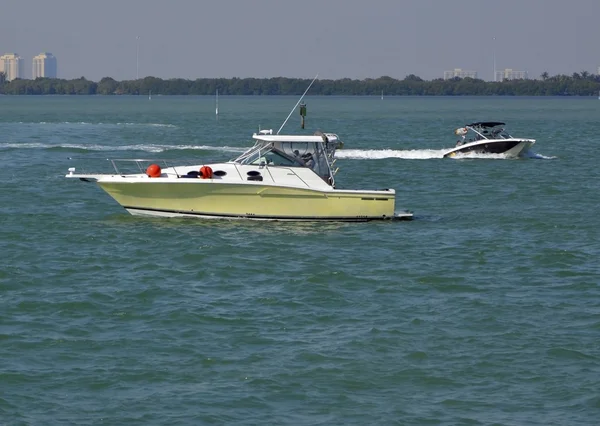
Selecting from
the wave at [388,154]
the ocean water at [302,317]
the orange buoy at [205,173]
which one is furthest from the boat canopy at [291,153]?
the wave at [388,154]

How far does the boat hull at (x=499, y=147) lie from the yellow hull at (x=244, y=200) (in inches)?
897

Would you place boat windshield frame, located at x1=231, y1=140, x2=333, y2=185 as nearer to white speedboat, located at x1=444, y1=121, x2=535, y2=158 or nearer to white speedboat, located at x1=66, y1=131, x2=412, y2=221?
white speedboat, located at x1=66, y1=131, x2=412, y2=221

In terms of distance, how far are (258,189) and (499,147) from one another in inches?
978

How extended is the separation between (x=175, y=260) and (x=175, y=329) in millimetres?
6130

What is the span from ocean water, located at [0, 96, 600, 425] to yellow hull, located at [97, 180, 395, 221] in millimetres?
297

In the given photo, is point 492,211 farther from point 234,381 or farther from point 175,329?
point 234,381

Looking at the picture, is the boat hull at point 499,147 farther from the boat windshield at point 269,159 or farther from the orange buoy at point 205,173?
the orange buoy at point 205,173

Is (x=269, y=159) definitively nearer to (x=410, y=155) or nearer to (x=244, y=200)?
(x=244, y=200)

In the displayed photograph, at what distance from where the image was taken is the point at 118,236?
2827 centimetres

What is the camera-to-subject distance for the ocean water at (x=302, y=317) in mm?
15766

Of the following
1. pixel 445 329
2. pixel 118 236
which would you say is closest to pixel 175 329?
pixel 445 329

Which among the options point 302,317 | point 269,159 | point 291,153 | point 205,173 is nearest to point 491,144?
point 291,153

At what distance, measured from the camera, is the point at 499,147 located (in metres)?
51.4

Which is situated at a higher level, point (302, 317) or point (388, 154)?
point (388, 154)
